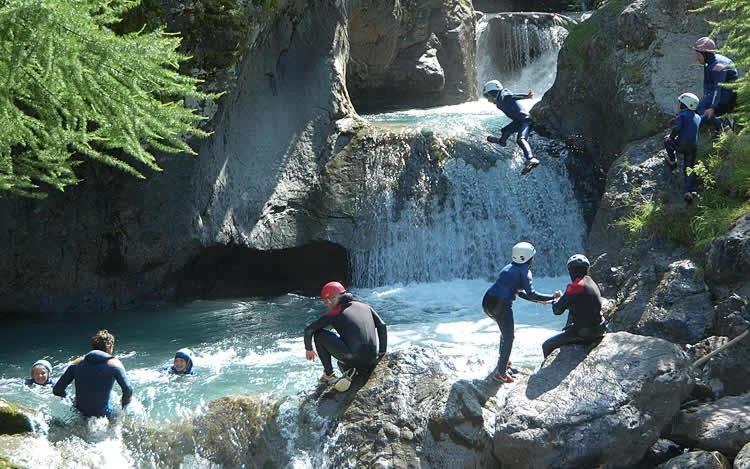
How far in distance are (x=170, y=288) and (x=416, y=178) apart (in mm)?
4890

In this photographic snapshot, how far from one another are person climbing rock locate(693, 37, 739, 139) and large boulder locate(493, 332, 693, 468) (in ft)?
17.0

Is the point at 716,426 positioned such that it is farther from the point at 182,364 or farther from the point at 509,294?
the point at 182,364

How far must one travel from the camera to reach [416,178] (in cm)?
1795

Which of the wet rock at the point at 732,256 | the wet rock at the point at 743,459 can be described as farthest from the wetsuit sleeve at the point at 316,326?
the wet rock at the point at 732,256

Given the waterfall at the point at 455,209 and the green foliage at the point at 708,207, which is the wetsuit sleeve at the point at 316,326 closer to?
the green foliage at the point at 708,207

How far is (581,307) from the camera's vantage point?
961cm

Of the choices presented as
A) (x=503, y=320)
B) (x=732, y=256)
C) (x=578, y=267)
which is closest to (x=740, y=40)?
(x=732, y=256)

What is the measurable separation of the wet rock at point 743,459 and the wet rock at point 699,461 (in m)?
0.15

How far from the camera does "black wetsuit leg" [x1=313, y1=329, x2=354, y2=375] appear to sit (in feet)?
32.4

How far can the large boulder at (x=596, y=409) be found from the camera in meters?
8.70

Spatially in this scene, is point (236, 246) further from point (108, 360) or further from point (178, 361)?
point (108, 360)

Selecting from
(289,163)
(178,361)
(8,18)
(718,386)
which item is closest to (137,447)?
(178,361)

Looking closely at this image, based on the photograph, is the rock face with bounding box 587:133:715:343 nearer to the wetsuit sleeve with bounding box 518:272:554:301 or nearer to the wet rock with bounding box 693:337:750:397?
the wet rock with bounding box 693:337:750:397

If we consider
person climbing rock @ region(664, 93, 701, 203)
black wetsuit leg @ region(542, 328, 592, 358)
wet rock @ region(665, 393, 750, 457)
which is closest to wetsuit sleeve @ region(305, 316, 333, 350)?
black wetsuit leg @ region(542, 328, 592, 358)
